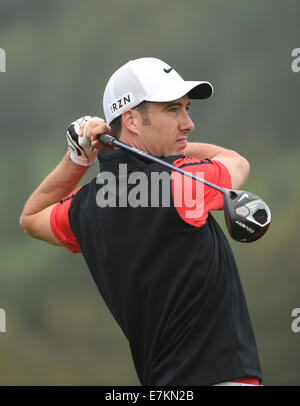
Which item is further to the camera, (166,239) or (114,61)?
(114,61)

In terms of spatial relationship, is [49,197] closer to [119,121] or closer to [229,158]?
[119,121]

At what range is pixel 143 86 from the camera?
2000mm

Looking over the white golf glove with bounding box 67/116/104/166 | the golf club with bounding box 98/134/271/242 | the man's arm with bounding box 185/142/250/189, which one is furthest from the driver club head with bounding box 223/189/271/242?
the white golf glove with bounding box 67/116/104/166

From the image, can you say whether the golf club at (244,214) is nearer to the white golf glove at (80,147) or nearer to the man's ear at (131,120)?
the man's ear at (131,120)

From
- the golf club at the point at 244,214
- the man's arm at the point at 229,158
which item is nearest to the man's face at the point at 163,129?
the man's arm at the point at 229,158

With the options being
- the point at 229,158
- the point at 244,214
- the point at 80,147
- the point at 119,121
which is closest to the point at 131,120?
the point at 119,121

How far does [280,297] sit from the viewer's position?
4.52 meters

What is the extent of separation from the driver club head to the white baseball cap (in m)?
0.37

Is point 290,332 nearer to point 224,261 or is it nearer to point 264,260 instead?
point 264,260

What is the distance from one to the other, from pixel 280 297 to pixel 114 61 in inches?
68.5

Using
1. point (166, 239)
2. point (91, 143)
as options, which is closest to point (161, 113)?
point (91, 143)

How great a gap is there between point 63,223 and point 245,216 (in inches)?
23.0

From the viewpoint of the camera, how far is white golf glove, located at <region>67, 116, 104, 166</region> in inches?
82.1

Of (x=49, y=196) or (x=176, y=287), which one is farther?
(x=49, y=196)
